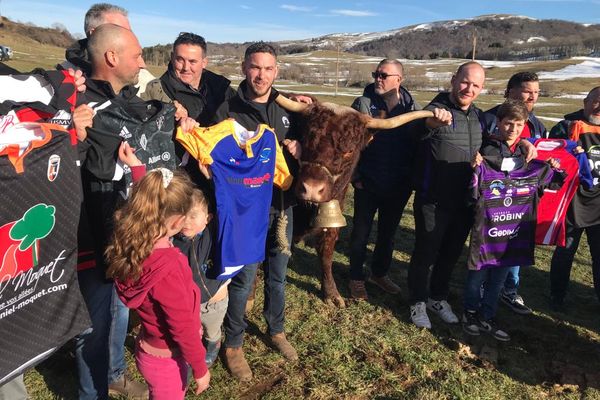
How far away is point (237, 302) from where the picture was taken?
157 inches

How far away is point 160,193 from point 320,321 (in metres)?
3.26

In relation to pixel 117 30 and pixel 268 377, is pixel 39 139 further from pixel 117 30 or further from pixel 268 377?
pixel 268 377

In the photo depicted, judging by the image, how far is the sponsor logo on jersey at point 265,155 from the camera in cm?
362

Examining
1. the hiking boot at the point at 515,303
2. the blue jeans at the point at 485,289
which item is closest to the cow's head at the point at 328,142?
the blue jeans at the point at 485,289

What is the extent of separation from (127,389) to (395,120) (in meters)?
3.61

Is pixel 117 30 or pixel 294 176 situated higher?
pixel 117 30

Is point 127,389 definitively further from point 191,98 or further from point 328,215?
point 191,98

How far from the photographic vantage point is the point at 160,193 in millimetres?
2438

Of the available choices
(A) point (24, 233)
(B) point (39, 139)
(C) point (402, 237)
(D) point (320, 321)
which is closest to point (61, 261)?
(A) point (24, 233)

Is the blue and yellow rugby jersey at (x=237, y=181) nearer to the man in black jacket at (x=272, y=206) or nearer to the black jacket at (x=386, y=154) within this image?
the man in black jacket at (x=272, y=206)

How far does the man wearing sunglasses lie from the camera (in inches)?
199

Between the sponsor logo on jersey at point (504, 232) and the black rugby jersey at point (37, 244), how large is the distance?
Result: 392 centimetres

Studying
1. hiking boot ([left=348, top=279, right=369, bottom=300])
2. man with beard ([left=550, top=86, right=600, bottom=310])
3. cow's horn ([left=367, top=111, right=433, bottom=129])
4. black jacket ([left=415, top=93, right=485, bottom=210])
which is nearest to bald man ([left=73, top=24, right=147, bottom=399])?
cow's horn ([left=367, top=111, right=433, bottom=129])

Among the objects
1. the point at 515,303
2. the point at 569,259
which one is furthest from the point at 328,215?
the point at 569,259
